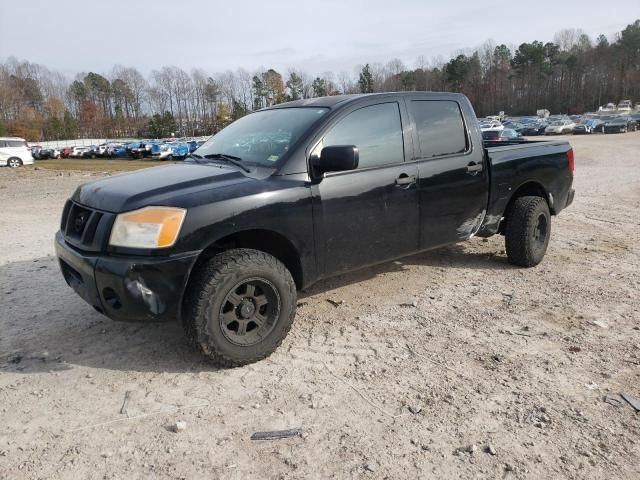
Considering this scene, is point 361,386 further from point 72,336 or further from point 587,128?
point 587,128

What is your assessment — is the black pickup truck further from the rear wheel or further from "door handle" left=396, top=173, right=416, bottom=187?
the rear wheel

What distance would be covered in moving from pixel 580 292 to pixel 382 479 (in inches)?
128

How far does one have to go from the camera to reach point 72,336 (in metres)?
3.78

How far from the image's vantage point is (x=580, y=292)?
4539 millimetres

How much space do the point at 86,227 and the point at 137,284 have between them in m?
0.64

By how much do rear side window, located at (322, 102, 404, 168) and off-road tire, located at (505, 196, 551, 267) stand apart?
5.97ft

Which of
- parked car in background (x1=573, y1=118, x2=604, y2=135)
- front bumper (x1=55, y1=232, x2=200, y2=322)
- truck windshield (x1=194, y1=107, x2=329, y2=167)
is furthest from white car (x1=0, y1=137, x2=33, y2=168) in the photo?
parked car in background (x1=573, y1=118, x2=604, y2=135)

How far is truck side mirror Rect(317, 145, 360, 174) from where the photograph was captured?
3383mm

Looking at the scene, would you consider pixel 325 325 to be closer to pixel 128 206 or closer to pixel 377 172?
pixel 377 172

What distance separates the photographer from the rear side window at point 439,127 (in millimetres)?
4285

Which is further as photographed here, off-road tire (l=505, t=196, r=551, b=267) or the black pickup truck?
off-road tire (l=505, t=196, r=551, b=267)

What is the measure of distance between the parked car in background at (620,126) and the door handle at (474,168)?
52792mm

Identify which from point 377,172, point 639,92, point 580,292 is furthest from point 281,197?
point 639,92

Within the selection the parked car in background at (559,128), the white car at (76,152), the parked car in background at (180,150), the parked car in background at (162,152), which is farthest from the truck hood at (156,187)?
the white car at (76,152)
